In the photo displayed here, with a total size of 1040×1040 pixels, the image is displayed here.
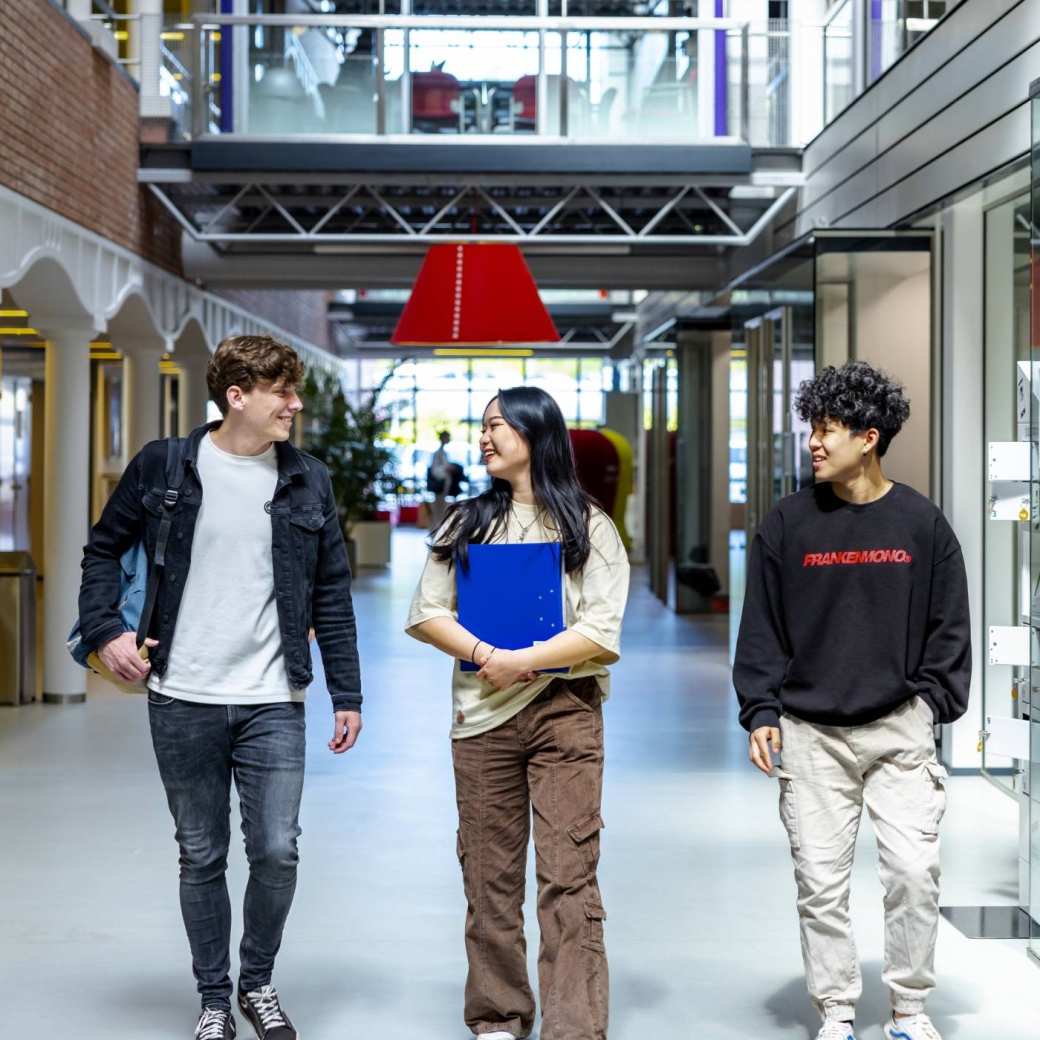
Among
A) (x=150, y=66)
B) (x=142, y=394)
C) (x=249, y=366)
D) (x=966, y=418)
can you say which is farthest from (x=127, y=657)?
(x=142, y=394)

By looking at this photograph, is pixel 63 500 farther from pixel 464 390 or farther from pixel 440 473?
pixel 464 390

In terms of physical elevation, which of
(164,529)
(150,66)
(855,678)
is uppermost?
(150,66)

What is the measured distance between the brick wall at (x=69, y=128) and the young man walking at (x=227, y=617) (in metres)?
6.24

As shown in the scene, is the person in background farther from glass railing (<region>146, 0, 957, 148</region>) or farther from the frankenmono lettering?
the frankenmono lettering

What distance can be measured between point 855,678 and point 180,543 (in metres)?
1.62

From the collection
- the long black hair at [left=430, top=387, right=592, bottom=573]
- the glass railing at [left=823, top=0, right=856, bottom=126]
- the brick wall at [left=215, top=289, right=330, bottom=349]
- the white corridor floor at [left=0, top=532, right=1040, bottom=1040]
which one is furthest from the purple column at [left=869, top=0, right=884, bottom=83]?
the brick wall at [left=215, top=289, right=330, bottom=349]

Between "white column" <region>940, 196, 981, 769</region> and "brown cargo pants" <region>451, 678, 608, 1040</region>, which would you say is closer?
"brown cargo pants" <region>451, 678, 608, 1040</region>

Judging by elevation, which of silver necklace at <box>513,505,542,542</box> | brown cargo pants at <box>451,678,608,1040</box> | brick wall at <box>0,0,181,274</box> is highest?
brick wall at <box>0,0,181,274</box>

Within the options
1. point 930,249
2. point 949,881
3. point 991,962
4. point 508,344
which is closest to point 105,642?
point 991,962

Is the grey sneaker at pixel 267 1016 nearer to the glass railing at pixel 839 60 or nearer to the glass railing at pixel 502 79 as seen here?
the glass railing at pixel 839 60

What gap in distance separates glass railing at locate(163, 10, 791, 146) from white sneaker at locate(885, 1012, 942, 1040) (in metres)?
10.3

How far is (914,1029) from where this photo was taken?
4090 millimetres

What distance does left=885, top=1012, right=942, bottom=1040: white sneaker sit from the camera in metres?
4.09

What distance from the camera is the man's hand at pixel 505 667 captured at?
387 cm
